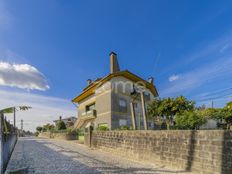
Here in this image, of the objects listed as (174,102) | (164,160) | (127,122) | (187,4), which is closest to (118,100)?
(127,122)

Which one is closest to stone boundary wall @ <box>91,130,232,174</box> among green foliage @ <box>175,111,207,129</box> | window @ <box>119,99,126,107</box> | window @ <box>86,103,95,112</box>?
green foliage @ <box>175,111,207,129</box>

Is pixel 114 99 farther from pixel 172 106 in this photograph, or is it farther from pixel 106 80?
pixel 172 106

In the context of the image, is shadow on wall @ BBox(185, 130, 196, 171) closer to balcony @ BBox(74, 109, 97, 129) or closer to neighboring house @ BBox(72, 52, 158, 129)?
neighboring house @ BBox(72, 52, 158, 129)

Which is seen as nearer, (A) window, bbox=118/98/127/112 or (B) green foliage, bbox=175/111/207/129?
(B) green foliage, bbox=175/111/207/129

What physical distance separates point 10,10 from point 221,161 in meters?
12.1

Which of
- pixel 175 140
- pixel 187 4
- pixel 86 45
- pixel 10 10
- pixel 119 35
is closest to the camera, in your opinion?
pixel 175 140

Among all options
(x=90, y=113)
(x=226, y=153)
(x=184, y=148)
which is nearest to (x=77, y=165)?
(x=184, y=148)

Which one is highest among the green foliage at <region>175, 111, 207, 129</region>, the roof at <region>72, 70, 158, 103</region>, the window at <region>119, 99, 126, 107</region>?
the roof at <region>72, 70, 158, 103</region>

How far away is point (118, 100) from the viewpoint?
26891 mm

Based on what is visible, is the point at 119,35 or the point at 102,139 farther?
the point at 119,35

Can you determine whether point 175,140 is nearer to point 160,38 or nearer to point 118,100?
point 160,38

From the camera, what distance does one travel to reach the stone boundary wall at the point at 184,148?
6145 millimetres

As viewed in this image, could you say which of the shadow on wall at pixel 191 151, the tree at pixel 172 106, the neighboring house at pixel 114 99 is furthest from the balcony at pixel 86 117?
the shadow on wall at pixel 191 151

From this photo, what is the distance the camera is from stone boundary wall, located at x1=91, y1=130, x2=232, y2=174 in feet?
20.2
